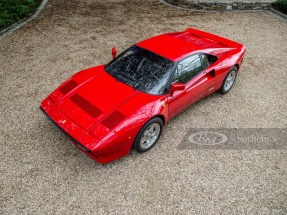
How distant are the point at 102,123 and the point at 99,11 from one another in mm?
7747

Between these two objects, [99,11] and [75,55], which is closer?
[75,55]

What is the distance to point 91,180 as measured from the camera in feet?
15.1

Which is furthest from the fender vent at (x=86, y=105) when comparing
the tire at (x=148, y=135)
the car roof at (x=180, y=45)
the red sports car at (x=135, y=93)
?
the car roof at (x=180, y=45)

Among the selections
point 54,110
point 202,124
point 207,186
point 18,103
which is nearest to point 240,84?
point 202,124

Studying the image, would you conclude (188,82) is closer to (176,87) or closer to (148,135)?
(176,87)

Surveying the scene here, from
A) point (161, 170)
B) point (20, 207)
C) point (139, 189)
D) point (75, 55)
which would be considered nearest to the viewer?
point (20, 207)

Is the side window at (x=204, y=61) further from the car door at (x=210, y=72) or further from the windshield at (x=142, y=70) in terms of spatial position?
the windshield at (x=142, y=70)

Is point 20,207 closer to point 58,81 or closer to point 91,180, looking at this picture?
point 91,180

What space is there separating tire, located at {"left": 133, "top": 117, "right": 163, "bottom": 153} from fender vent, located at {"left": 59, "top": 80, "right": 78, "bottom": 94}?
156cm

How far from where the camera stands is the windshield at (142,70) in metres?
5.10

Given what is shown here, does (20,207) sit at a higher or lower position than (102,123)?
lower

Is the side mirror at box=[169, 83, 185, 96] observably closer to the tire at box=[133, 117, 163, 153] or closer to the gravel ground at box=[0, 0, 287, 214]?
the tire at box=[133, 117, 163, 153]

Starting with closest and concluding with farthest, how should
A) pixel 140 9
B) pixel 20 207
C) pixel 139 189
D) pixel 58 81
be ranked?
pixel 20 207
pixel 139 189
pixel 58 81
pixel 140 9

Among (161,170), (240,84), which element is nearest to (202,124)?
(161,170)
